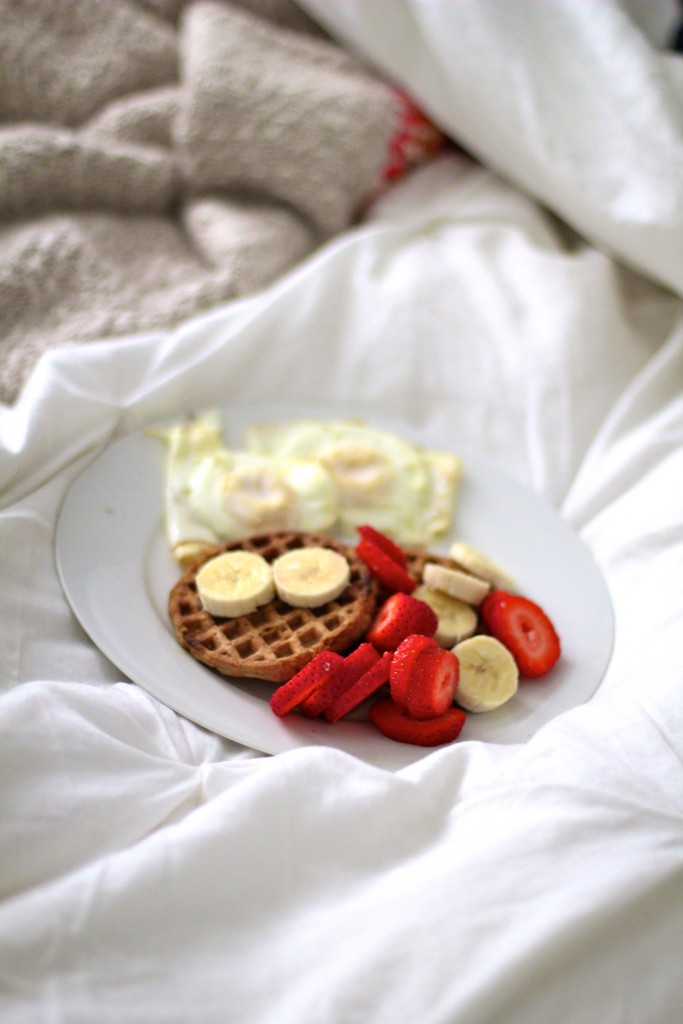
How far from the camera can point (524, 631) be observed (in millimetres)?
1123

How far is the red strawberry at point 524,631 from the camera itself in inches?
43.3

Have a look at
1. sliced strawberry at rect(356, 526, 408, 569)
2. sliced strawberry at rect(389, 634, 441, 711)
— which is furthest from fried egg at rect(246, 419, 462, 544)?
sliced strawberry at rect(389, 634, 441, 711)

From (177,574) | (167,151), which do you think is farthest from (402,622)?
(167,151)

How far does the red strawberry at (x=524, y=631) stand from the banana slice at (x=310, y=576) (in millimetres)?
209

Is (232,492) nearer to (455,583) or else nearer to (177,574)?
(177,574)

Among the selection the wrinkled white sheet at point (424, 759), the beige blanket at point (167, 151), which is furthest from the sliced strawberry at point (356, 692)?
the beige blanket at point (167, 151)

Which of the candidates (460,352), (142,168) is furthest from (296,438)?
(142,168)

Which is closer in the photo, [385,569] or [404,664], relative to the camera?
[404,664]

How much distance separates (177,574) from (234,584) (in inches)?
4.1

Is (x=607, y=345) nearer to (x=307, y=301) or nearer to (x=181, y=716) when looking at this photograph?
(x=307, y=301)

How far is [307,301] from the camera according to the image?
1.57 metres

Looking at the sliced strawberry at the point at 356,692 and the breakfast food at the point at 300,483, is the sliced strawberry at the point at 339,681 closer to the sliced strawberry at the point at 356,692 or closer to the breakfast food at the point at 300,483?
the sliced strawberry at the point at 356,692

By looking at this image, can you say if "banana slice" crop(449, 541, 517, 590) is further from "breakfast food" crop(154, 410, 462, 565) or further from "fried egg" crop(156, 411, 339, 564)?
"fried egg" crop(156, 411, 339, 564)

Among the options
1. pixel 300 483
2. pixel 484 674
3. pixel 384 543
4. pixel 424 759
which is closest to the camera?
pixel 424 759
